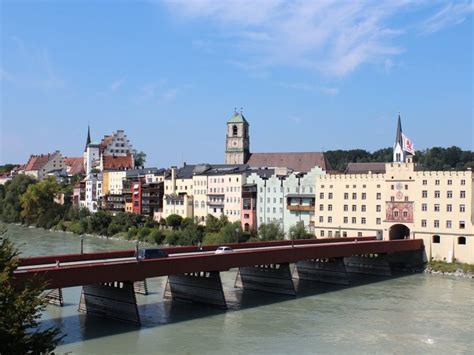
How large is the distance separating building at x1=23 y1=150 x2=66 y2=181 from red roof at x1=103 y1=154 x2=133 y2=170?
30995 mm

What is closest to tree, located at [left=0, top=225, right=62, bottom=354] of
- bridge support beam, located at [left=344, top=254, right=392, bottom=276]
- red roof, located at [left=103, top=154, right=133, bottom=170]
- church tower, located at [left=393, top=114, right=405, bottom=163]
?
bridge support beam, located at [left=344, top=254, right=392, bottom=276]

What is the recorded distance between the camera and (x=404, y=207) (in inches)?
2388

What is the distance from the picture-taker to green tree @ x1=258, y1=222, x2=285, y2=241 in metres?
68.3

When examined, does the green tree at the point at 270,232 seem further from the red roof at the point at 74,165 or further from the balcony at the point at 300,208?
the red roof at the point at 74,165

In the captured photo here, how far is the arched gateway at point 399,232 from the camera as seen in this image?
62000 millimetres

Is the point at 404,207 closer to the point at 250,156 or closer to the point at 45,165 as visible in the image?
the point at 250,156

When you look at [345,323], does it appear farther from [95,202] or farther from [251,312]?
[95,202]

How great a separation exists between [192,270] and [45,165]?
126 meters

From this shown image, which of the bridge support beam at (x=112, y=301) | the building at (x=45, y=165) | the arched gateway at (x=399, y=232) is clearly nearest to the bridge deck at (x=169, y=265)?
the bridge support beam at (x=112, y=301)

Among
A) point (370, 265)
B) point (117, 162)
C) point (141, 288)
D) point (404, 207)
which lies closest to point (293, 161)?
point (404, 207)

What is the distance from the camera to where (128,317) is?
32781 mm

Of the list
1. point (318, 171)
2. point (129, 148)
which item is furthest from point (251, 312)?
point (129, 148)

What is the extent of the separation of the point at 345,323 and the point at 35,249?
138 feet

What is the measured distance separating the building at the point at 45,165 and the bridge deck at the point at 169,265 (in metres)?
114
